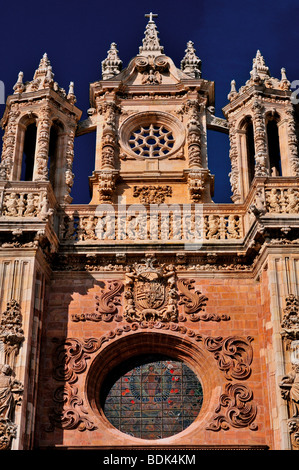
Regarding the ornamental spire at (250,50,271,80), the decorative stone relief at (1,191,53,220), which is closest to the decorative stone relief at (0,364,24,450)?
the decorative stone relief at (1,191,53,220)

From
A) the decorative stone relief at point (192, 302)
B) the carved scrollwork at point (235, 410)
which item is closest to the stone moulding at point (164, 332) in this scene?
the carved scrollwork at point (235, 410)

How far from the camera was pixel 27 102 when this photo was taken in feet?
77.4

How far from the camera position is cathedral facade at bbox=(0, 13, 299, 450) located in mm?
18656

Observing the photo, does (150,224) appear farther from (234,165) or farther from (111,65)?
(111,65)

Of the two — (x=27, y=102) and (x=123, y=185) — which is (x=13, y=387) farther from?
(x=27, y=102)

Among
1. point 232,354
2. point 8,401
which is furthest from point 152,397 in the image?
point 8,401

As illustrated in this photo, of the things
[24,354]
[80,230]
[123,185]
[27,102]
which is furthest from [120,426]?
[27,102]

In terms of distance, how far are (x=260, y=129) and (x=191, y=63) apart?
354 cm

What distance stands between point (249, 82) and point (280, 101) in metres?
1.01

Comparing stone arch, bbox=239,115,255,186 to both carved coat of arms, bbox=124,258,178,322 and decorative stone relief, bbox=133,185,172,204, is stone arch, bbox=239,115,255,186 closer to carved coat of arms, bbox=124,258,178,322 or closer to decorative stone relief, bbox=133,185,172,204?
decorative stone relief, bbox=133,185,172,204

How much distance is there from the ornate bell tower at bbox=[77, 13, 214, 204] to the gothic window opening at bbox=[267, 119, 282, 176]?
1743 mm

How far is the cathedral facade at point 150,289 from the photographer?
18656mm

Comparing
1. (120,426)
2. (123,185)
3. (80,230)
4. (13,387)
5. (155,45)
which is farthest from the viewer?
(155,45)

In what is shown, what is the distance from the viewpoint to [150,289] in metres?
20.4
